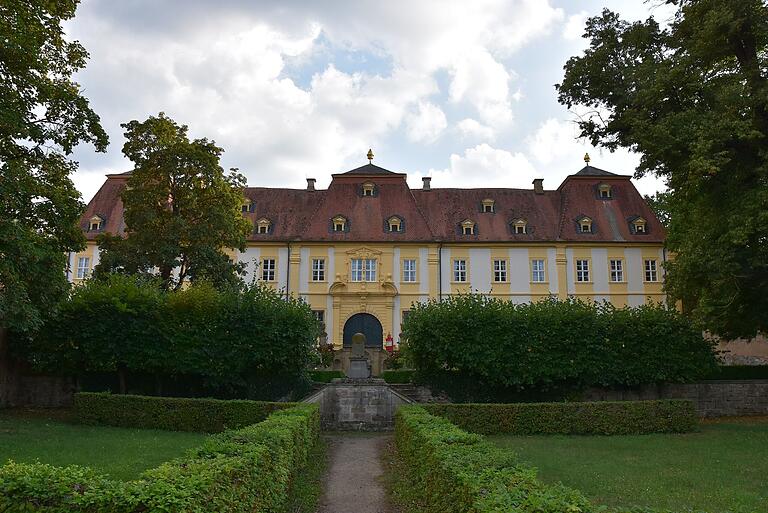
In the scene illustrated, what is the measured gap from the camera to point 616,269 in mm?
41969

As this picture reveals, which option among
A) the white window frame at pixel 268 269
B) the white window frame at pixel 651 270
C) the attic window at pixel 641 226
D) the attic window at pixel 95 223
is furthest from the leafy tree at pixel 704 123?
the attic window at pixel 95 223

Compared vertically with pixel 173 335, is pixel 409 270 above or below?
above

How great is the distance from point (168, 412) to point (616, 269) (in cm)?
3268

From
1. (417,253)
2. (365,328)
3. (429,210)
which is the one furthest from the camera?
(429,210)

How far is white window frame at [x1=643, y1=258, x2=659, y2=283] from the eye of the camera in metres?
41.8

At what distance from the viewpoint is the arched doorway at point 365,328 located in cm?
4038

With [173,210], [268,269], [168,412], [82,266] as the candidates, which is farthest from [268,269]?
[168,412]

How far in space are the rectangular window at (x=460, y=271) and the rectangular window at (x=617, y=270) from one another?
400 inches

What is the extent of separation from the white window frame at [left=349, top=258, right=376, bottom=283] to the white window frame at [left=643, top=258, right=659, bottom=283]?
18692 mm

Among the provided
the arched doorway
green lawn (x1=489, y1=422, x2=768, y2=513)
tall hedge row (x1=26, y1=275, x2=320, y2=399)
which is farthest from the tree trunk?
the arched doorway

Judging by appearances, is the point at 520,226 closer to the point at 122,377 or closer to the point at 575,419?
the point at 575,419

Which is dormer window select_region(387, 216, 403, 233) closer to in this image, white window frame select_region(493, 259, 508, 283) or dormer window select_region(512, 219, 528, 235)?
white window frame select_region(493, 259, 508, 283)

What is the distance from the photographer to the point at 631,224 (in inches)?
1695

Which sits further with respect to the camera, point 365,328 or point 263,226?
point 263,226
